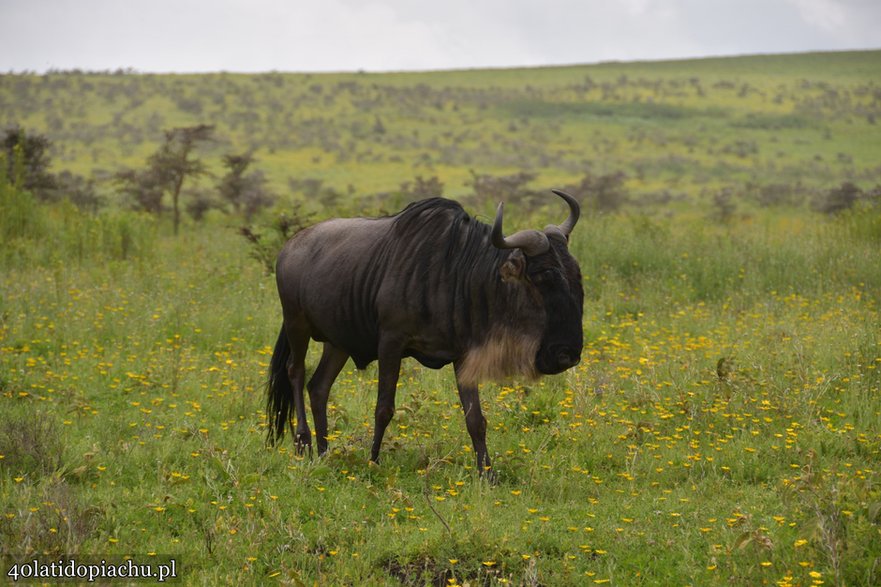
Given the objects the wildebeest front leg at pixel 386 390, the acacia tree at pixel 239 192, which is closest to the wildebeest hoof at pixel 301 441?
the wildebeest front leg at pixel 386 390

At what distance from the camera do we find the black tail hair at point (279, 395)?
6824mm

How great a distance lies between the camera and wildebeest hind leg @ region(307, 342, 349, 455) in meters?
6.80

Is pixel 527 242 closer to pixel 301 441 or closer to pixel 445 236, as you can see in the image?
pixel 445 236

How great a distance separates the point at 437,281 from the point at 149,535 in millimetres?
2389

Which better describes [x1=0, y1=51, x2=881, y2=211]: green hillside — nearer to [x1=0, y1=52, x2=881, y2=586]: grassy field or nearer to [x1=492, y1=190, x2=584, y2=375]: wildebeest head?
[x1=0, y1=52, x2=881, y2=586]: grassy field

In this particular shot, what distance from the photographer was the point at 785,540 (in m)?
4.82

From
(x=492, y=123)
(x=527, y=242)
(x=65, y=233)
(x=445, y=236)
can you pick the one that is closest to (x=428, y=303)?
(x=445, y=236)

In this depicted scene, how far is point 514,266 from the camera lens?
5.81m

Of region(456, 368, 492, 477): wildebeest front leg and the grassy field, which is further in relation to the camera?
region(456, 368, 492, 477): wildebeest front leg

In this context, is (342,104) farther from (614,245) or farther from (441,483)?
(441,483)

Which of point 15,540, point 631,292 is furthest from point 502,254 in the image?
point 631,292

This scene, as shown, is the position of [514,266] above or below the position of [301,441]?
above

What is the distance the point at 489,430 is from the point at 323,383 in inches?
52.3

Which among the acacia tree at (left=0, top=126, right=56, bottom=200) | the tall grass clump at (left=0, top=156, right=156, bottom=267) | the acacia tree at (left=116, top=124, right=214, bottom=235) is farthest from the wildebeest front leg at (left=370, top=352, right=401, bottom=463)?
the acacia tree at (left=0, top=126, right=56, bottom=200)
